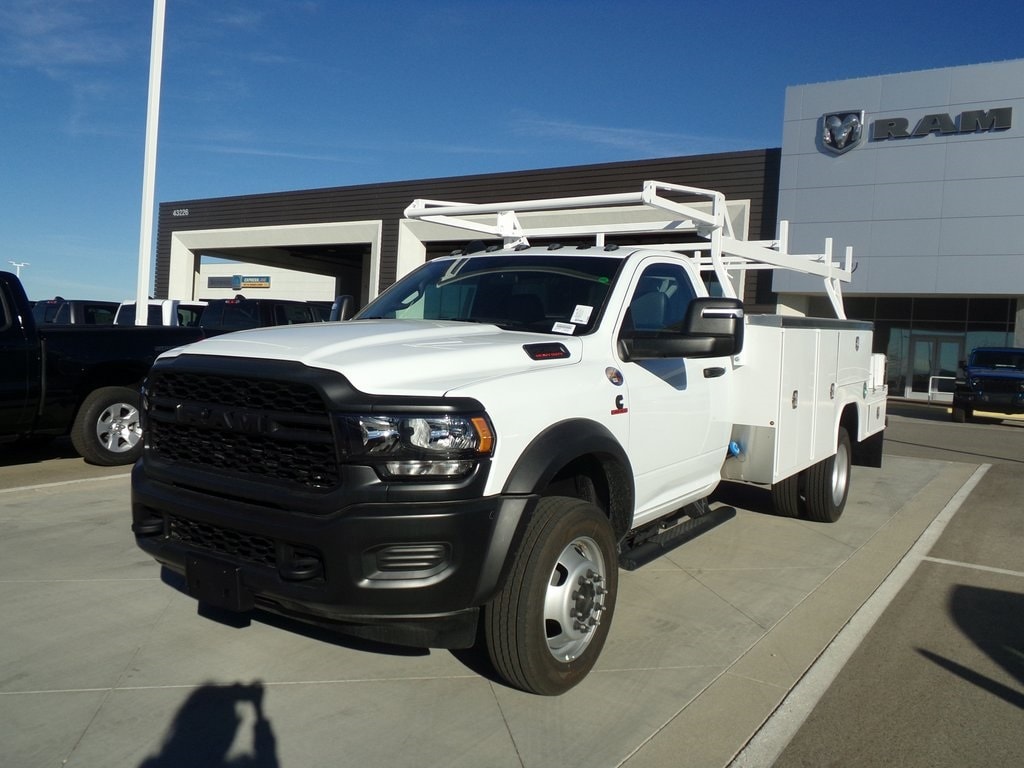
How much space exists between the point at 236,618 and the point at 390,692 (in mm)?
1232

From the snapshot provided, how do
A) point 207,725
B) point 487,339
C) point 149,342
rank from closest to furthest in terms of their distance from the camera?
1. point 207,725
2. point 487,339
3. point 149,342

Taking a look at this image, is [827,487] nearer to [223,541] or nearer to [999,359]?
[223,541]

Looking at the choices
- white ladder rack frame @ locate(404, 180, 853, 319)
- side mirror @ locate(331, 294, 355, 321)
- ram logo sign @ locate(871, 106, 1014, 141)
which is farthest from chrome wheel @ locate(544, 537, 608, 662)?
ram logo sign @ locate(871, 106, 1014, 141)

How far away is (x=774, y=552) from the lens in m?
6.58

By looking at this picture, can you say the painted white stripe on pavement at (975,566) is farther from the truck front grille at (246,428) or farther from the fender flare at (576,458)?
the truck front grille at (246,428)

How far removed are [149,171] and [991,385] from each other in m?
18.5

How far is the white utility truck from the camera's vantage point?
327 cm

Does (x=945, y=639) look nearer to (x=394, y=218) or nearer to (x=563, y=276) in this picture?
(x=563, y=276)

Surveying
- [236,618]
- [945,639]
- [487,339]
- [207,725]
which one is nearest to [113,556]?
[236,618]

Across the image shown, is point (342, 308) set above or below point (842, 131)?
below

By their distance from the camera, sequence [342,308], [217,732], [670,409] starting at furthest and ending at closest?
1. [342,308]
2. [670,409]
3. [217,732]

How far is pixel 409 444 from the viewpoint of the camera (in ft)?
10.7

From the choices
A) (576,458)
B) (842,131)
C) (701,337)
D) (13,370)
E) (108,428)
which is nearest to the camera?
(576,458)

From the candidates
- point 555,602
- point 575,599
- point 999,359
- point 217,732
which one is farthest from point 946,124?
point 217,732
